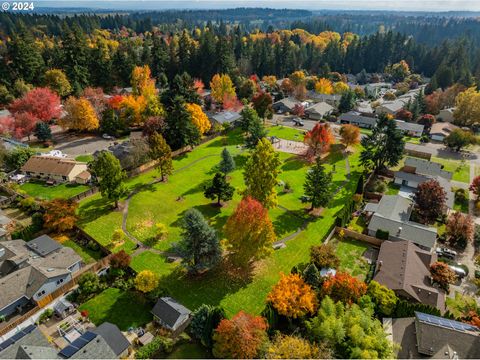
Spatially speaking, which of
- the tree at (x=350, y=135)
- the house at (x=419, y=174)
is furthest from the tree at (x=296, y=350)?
the tree at (x=350, y=135)

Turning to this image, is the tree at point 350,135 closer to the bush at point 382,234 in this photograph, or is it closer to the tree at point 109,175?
the bush at point 382,234

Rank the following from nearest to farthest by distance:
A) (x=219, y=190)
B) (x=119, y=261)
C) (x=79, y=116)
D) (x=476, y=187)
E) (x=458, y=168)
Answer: (x=119, y=261) < (x=219, y=190) < (x=476, y=187) < (x=458, y=168) < (x=79, y=116)

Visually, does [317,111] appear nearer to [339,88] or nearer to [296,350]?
[339,88]

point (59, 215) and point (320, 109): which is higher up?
point (59, 215)

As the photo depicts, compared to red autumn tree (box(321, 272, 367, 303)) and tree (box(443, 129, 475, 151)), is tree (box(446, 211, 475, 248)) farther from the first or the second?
tree (box(443, 129, 475, 151))

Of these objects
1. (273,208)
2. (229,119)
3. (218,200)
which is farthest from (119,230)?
(229,119)

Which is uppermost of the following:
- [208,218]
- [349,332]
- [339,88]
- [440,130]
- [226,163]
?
[226,163]

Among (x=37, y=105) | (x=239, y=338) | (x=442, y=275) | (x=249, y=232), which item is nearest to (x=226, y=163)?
(x=249, y=232)

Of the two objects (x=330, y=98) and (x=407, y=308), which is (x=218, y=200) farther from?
(x=330, y=98)
